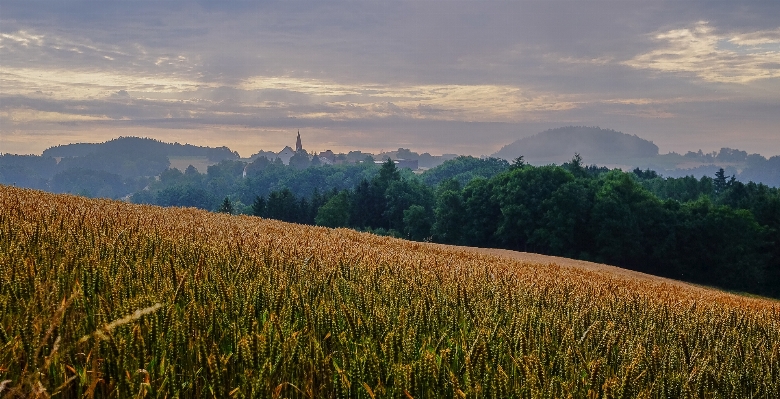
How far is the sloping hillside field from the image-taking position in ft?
10.4

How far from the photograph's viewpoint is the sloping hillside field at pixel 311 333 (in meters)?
3.18

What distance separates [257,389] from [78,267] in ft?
12.3

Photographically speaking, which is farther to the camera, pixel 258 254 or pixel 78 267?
pixel 258 254

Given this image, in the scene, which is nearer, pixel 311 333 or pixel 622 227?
pixel 311 333

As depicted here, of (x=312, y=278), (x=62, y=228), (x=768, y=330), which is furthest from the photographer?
(x=62, y=228)

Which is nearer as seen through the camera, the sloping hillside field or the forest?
the sloping hillside field

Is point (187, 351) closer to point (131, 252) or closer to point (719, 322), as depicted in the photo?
point (131, 252)

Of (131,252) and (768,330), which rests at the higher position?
(131,252)

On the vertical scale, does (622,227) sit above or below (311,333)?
below

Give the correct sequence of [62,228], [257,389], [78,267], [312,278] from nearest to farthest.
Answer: [257,389]
[78,267]
[312,278]
[62,228]

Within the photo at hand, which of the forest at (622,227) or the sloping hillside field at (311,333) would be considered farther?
the forest at (622,227)

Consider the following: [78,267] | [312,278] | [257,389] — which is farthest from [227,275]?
[257,389]

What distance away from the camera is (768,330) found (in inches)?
297

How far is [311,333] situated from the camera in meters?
4.02
